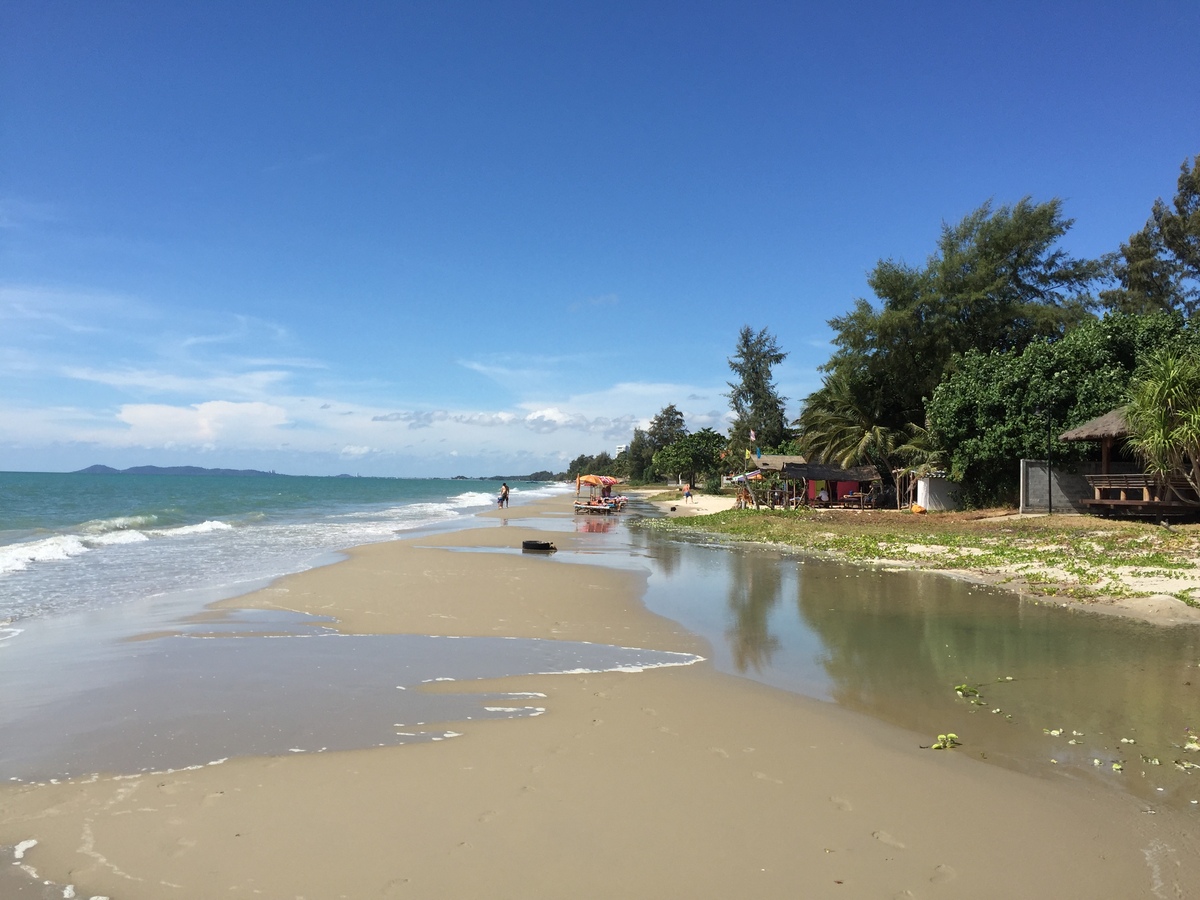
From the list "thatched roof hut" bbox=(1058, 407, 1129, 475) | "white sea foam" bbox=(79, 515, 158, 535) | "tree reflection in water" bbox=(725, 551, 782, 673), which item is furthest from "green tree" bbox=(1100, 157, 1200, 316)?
"white sea foam" bbox=(79, 515, 158, 535)

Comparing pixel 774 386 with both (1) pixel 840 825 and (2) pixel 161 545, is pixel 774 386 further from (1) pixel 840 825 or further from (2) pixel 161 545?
(1) pixel 840 825

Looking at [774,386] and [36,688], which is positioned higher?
[774,386]

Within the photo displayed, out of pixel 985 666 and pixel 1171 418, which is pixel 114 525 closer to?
pixel 985 666

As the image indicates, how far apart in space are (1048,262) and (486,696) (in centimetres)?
4634

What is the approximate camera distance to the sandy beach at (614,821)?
409 centimetres

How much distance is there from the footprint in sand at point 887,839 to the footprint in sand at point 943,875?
0.27m

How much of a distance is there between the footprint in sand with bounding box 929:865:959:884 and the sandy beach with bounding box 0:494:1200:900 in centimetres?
1

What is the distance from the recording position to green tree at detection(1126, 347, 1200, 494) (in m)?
20.0

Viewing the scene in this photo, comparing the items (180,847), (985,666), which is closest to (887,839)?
(180,847)

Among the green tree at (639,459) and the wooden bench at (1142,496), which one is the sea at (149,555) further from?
the green tree at (639,459)

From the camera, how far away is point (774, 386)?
7738 centimetres

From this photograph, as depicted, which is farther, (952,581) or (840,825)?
(952,581)

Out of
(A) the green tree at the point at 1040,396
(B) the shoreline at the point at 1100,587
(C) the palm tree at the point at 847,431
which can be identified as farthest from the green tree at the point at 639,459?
(B) the shoreline at the point at 1100,587

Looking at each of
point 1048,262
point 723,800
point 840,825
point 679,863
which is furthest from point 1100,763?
point 1048,262
